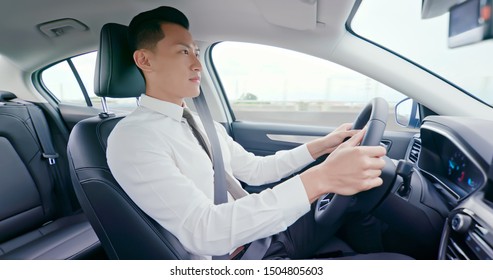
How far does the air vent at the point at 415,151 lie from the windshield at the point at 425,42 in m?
0.24

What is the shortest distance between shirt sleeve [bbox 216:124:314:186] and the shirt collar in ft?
0.91

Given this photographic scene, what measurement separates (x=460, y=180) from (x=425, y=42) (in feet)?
1.49

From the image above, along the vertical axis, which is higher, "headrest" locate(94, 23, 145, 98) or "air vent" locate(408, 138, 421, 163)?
"headrest" locate(94, 23, 145, 98)

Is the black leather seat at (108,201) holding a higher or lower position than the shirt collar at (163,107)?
lower

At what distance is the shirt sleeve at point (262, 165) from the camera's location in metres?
1.22

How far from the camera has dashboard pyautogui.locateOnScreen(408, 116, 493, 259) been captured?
0.68 m

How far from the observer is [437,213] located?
3.00ft

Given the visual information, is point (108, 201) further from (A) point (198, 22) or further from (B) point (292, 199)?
(A) point (198, 22)

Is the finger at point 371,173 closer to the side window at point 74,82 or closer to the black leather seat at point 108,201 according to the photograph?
the black leather seat at point 108,201

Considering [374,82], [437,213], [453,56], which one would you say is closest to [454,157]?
[437,213]

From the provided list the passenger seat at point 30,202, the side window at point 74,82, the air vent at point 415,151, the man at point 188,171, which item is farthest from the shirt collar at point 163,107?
the air vent at point 415,151

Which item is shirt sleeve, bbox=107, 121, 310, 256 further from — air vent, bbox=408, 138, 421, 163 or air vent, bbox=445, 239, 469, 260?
air vent, bbox=408, 138, 421, 163

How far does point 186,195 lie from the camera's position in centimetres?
79

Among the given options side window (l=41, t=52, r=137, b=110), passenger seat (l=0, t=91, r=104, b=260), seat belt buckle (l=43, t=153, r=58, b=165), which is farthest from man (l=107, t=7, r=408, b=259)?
seat belt buckle (l=43, t=153, r=58, b=165)
